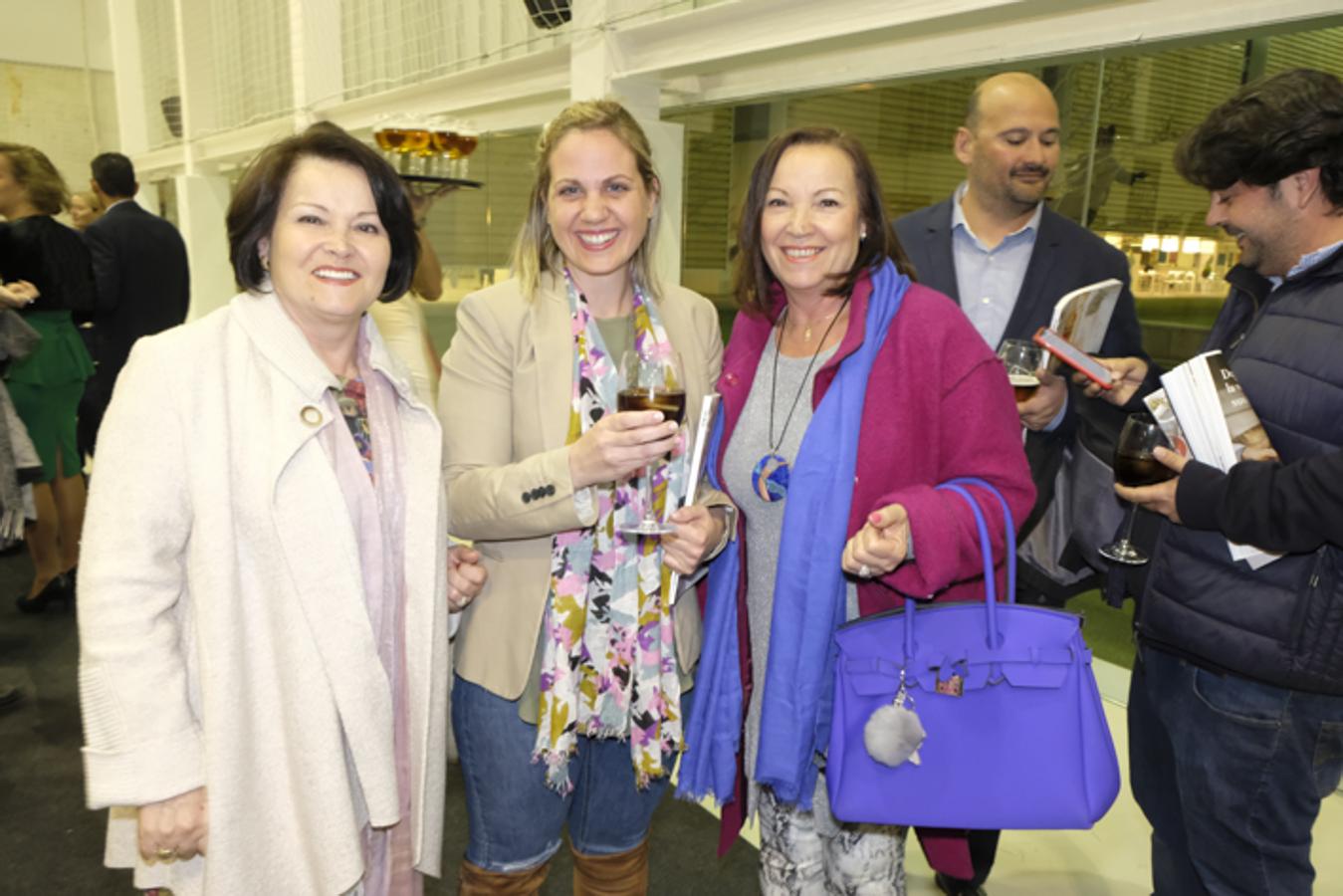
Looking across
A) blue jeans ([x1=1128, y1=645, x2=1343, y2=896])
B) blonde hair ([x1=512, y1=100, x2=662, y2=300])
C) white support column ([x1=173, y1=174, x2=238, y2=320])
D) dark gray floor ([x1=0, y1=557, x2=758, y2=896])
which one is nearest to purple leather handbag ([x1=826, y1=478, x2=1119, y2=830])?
blue jeans ([x1=1128, y1=645, x2=1343, y2=896])

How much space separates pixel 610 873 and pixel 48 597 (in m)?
4.35

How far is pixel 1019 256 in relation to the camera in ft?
8.81

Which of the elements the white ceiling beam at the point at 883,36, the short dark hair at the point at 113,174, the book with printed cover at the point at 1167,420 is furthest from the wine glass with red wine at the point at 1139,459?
the short dark hair at the point at 113,174

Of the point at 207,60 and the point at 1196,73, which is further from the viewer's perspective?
the point at 207,60

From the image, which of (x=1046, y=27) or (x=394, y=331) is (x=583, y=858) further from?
(x=1046, y=27)

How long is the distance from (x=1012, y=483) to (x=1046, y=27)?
1.88 m

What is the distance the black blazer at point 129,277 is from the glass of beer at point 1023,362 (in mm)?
5221

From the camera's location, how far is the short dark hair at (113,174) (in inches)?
214

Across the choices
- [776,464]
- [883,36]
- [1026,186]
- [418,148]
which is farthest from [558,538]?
[418,148]

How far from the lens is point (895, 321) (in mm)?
1717

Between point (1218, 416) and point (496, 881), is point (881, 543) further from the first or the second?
point (496, 881)

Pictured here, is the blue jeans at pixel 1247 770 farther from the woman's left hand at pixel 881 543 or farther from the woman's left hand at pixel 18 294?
the woman's left hand at pixel 18 294

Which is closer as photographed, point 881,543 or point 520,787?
point 881,543

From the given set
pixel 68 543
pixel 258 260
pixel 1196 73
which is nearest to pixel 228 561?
pixel 258 260
